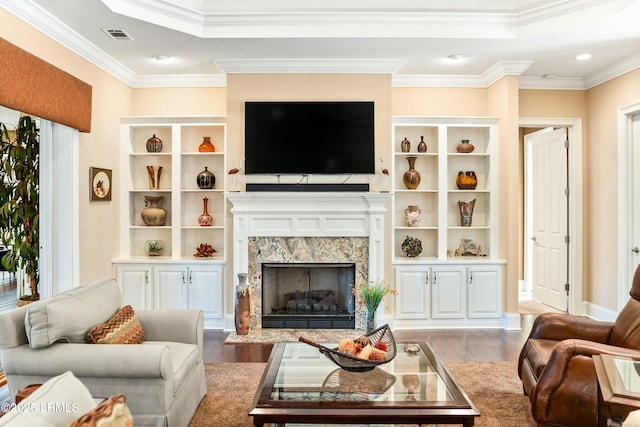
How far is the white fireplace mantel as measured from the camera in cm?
471

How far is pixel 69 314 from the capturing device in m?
2.46

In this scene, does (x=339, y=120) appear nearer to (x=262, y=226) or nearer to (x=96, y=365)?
(x=262, y=226)

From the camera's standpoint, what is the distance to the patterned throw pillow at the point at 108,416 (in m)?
1.15

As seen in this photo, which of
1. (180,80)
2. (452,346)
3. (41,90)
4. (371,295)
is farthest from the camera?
(180,80)

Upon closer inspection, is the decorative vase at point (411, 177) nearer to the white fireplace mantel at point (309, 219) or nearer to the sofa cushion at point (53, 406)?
the white fireplace mantel at point (309, 219)

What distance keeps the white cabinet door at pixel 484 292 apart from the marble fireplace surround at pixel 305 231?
43.6 inches

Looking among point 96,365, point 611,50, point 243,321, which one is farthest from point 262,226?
point 611,50

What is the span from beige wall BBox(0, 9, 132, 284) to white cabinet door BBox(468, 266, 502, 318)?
13.2 ft

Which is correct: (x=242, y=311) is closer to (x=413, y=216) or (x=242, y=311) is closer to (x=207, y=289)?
(x=207, y=289)

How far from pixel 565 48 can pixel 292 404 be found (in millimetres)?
4273

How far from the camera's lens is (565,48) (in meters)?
4.40

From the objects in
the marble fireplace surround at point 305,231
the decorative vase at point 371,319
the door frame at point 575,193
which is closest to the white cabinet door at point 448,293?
the marble fireplace surround at point 305,231

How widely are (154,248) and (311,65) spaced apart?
9.11ft

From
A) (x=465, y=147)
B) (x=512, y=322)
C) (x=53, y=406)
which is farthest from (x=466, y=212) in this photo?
(x=53, y=406)
